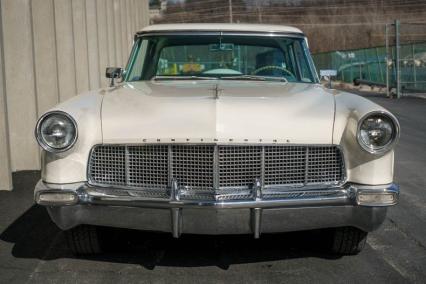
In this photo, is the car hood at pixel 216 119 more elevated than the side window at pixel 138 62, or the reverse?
the side window at pixel 138 62

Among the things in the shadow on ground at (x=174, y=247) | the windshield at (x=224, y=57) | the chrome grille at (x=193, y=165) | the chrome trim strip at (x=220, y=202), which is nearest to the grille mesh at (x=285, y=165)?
the chrome trim strip at (x=220, y=202)

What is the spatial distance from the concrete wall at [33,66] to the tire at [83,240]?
7.58 feet

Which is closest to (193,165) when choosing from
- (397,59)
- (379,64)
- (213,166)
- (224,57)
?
(213,166)

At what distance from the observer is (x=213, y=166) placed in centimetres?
355

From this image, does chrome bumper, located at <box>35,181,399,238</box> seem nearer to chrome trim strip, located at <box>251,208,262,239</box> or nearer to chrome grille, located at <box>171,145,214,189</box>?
chrome trim strip, located at <box>251,208,262,239</box>

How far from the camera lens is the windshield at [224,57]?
17.0ft

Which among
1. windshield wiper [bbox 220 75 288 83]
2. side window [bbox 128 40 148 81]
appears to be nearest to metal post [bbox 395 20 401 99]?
windshield wiper [bbox 220 75 288 83]

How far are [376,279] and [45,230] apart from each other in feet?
8.33

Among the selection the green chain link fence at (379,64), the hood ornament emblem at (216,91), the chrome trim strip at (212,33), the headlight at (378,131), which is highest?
the chrome trim strip at (212,33)

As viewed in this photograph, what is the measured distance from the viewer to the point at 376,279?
3.73m

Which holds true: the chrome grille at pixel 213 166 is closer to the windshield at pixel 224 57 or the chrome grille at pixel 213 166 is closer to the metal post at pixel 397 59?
the windshield at pixel 224 57

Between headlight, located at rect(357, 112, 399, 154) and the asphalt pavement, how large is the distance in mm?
822

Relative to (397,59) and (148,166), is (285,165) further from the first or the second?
(397,59)

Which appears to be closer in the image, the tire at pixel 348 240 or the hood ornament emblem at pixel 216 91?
the hood ornament emblem at pixel 216 91
